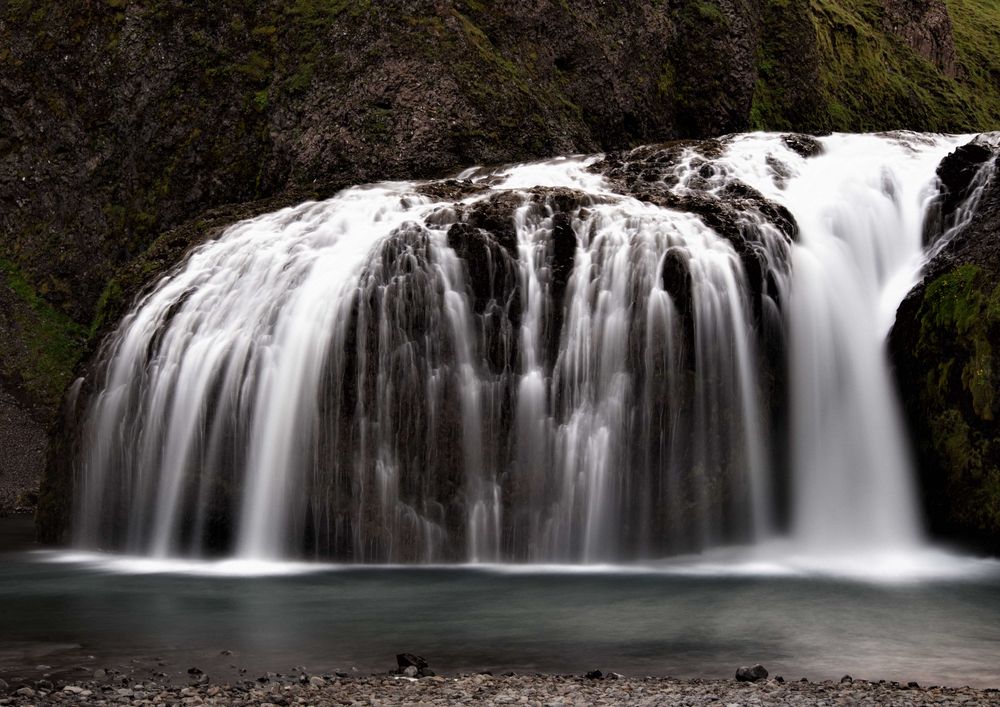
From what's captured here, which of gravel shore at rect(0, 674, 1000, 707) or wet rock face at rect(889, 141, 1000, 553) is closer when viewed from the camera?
A: gravel shore at rect(0, 674, 1000, 707)

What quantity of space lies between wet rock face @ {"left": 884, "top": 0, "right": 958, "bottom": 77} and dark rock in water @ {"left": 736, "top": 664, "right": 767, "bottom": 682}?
28880 millimetres

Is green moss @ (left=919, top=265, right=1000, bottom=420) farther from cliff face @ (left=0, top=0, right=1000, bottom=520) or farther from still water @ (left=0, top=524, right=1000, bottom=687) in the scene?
cliff face @ (left=0, top=0, right=1000, bottom=520)

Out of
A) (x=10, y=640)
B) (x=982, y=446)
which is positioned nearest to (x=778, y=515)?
(x=982, y=446)

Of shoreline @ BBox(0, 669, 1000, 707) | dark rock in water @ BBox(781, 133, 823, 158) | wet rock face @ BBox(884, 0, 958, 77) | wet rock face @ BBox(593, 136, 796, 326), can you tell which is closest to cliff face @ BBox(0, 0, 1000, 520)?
wet rock face @ BBox(593, 136, 796, 326)

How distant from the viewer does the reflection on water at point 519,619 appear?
6.96 metres

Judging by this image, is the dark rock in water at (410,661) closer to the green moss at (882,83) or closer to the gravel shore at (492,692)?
the gravel shore at (492,692)

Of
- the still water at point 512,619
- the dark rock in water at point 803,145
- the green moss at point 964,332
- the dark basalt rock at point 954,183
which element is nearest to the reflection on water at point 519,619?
the still water at point 512,619

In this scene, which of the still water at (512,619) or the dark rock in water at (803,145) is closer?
the still water at (512,619)

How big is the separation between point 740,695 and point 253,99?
666 inches

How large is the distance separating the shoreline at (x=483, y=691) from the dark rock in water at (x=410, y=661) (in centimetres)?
17

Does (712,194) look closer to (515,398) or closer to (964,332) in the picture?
(964,332)

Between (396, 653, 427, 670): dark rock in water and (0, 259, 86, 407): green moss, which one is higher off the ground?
(0, 259, 86, 407): green moss

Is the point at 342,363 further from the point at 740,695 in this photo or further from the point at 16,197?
the point at 16,197

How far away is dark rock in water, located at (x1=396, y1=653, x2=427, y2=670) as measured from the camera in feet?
21.5
